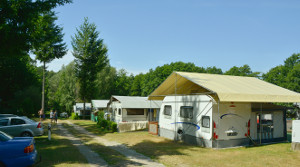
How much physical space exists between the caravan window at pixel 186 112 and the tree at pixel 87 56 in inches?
924

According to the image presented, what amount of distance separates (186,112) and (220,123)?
279 cm

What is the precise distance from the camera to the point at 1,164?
6.15 meters

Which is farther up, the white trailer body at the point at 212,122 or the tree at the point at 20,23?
the tree at the point at 20,23

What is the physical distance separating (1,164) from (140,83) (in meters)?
58.0

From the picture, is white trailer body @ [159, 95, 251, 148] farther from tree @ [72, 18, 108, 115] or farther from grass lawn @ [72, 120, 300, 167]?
tree @ [72, 18, 108, 115]

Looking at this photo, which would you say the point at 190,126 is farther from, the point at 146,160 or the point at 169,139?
the point at 146,160

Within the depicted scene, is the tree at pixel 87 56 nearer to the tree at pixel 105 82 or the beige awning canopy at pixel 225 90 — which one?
the tree at pixel 105 82

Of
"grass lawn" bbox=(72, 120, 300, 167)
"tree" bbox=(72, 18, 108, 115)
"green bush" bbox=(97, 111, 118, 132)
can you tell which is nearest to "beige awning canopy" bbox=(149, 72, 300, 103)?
"grass lawn" bbox=(72, 120, 300, 167)

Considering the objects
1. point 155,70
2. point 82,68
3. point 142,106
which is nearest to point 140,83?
point 155,70

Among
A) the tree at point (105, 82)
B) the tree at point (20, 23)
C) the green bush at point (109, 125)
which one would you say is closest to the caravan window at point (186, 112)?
the green bush at point (109, 125)

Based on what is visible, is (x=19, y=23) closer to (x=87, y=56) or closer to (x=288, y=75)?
(x=87, y=56)

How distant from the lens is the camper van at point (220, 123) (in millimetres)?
12055

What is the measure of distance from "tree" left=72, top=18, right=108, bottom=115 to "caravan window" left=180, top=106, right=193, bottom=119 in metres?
23.5

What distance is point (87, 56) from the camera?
34.5 m
